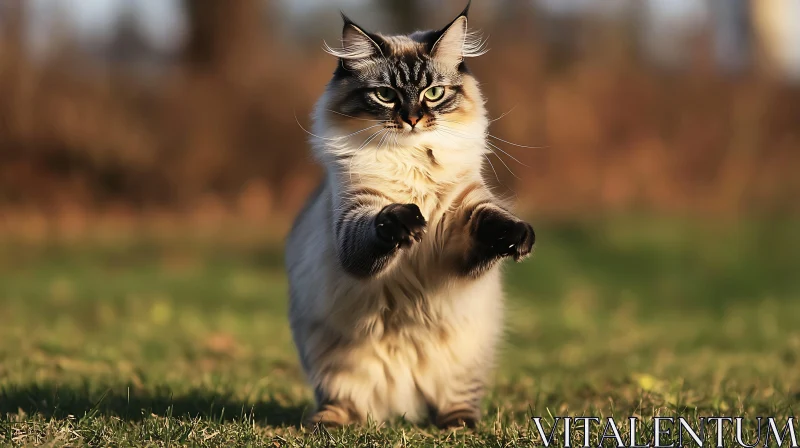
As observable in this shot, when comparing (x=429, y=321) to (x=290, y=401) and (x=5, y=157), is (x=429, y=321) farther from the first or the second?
(x=5, y=157)

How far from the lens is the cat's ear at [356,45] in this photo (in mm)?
4160

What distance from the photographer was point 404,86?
4.05m

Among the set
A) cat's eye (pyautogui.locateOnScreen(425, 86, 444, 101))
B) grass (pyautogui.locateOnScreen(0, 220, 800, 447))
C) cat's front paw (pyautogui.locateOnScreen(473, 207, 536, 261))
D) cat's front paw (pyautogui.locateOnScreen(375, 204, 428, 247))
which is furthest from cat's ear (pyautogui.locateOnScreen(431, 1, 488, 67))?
grass (pyautogui.locateOnScreen(0, 220, 800, 447))

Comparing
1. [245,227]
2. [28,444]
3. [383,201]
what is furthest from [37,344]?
[245,227]

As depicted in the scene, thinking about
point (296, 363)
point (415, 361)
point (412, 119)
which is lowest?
point (296, 363)

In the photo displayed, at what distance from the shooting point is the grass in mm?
3967

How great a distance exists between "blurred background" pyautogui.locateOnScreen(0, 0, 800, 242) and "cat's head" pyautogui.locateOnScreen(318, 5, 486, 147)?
8.89 m

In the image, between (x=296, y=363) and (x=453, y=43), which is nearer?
(x=453, y=43)

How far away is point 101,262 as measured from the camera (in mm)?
11883

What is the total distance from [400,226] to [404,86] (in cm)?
79

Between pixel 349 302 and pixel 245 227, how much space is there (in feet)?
31.3

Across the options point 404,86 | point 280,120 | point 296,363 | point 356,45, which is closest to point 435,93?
point 404,86

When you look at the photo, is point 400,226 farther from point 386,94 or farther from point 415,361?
point 415,361

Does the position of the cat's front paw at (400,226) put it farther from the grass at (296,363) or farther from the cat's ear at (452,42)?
the cat's ear at (452,42)
